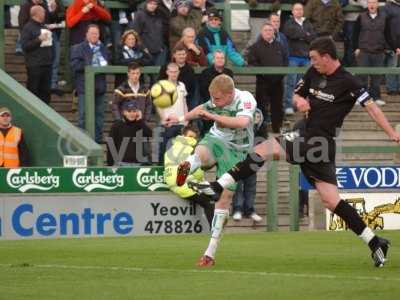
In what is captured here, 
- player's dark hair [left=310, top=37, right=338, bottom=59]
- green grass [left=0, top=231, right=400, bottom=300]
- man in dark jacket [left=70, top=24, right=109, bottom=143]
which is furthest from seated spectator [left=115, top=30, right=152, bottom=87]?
player's dark hair [left=310, top=37, right=338, bottom=59]

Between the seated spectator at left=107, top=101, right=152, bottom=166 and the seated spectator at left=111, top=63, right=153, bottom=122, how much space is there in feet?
0.30

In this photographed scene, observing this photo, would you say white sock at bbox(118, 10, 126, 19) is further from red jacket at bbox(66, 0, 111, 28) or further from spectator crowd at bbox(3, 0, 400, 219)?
red jacket at bbox(66, 0, 111, 28)

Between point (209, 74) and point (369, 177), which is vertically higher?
point (209, 74)

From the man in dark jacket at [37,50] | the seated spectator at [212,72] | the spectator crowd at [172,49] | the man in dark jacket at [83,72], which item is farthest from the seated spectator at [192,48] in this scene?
the man in dark jacket at [37,50]

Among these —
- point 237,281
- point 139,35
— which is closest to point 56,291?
point 237,281

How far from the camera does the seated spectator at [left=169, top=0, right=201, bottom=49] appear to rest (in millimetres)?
21623

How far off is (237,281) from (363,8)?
13.4 meters

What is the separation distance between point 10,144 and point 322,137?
792cm

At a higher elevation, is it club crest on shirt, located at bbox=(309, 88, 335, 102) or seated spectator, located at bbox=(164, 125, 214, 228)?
club crest on shirt, located at bbox=(309, 88, 335, 102)

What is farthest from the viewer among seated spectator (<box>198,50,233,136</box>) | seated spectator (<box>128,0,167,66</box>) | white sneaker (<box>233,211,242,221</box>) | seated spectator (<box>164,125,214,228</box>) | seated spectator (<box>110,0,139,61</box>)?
seated spectator (<box>110,0,139,61</box>)

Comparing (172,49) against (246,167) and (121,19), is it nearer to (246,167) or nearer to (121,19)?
(121,19)

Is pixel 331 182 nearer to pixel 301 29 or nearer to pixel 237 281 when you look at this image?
pixel 237 281

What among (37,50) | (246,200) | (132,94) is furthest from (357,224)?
(37,50)

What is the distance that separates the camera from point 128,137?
20.0 m
